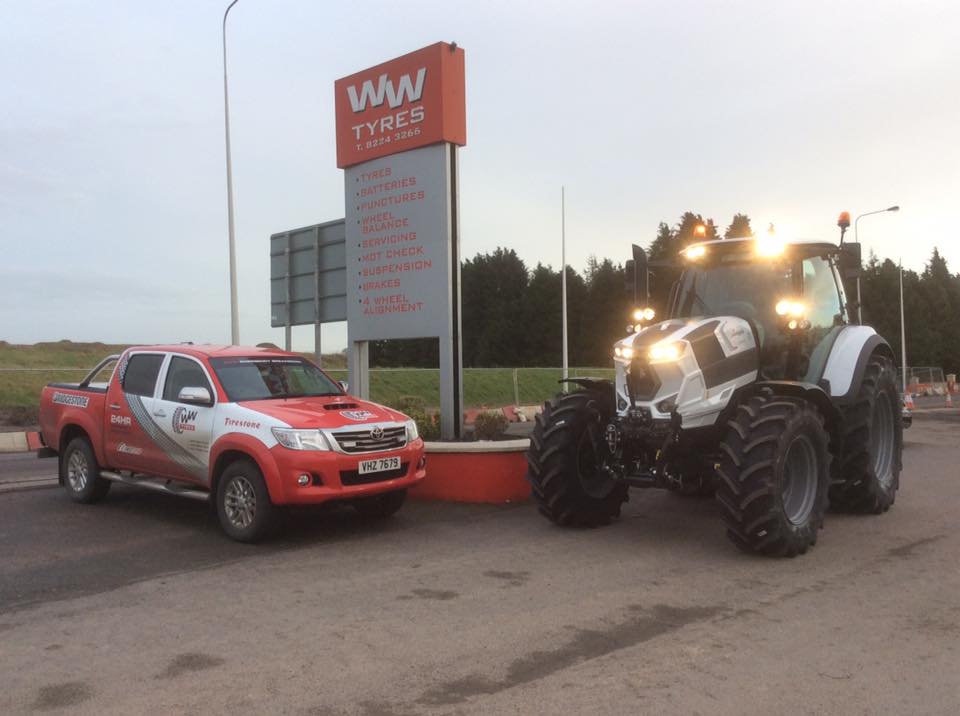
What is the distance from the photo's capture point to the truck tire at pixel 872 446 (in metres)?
8.30

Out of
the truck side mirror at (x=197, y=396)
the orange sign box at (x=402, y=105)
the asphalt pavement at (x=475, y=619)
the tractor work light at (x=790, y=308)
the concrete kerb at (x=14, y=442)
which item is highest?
the orange sign box at (x=402, y=105)

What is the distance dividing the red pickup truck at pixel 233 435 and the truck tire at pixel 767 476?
10.1 ft

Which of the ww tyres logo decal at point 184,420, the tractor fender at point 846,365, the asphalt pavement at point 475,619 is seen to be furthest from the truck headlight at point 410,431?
the tractor fender at point 846,365

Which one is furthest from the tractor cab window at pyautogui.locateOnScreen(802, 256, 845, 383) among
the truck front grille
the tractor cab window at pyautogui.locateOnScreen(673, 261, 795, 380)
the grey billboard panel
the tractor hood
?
the grey billboard panel

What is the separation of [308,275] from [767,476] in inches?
353

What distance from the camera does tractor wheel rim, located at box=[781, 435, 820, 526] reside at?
6.98 meters

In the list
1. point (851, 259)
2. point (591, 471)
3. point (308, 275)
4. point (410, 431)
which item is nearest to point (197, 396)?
point (410, 431)

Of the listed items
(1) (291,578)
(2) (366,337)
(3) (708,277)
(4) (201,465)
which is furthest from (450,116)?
(1) (291,578)

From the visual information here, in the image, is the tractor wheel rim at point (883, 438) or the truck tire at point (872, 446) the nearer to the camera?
the truck tire at point (872, 446)

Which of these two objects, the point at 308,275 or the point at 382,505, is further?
the point at 308,275

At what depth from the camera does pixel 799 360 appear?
7.77 meters

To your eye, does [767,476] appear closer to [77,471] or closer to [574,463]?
[574,463]

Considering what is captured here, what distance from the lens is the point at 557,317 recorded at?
264 ft

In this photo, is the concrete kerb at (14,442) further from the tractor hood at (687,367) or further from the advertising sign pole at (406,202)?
the tractor hood at (687,367)
